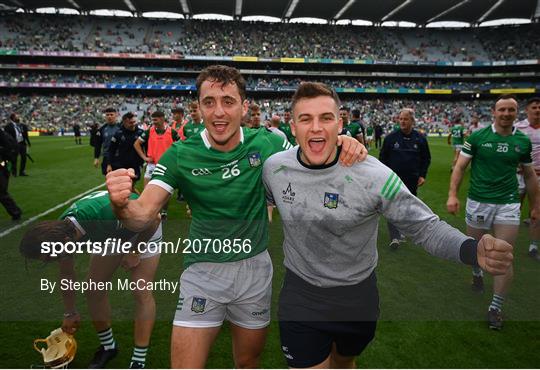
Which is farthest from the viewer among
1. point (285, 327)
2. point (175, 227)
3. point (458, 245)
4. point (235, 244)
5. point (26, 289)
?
point (175, 227)

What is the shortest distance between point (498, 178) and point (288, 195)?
3.55 meters

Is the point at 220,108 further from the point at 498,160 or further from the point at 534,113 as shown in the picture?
the point at 534,113

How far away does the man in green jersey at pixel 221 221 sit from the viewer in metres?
2.41

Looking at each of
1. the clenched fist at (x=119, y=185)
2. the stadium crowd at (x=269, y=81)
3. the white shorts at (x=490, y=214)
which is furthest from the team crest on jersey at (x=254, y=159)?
the stadium crowd at (x=269, y=81)

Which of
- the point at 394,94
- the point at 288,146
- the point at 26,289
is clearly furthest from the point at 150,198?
the point at 394,94

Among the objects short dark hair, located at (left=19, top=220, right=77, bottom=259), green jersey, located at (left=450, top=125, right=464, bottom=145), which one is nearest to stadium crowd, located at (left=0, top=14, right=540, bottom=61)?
green jersey, located at (left=450, top=125, right=464, bottom=145)

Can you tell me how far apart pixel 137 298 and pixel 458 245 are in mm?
2717

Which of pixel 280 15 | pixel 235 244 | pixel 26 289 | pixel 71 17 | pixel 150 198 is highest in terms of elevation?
pixel 280 15

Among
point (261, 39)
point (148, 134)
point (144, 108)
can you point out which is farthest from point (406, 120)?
point (261, 39)

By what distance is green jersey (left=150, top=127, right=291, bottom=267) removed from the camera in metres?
2.47

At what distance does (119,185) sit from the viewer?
77.0 inches

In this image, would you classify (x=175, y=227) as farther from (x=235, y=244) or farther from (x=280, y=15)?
(x=280, y=15)

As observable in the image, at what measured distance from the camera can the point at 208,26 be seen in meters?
54.9

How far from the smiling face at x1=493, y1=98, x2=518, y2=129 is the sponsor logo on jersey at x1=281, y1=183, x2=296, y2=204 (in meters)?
3.39
